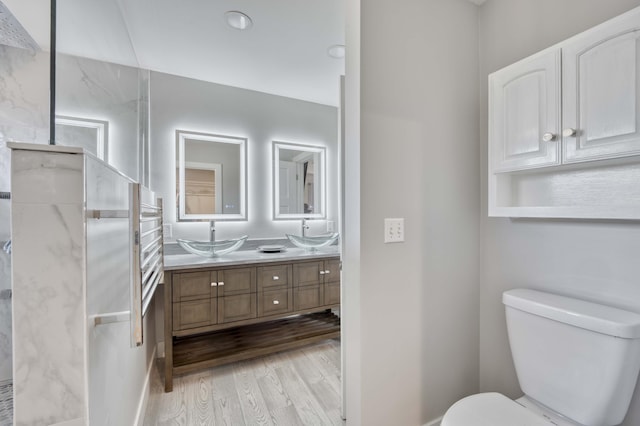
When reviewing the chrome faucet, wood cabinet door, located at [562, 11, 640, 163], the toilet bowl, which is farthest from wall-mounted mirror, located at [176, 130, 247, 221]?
wood cabinet door, located at [562, 11, 640, 163]

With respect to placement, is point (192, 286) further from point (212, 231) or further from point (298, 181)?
point (298, 181)

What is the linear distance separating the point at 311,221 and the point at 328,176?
1.72ft

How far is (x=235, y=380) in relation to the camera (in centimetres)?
197

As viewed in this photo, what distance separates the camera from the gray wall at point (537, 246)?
1058mm

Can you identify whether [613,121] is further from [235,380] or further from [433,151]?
[235,380]

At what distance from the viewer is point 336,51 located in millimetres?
1996

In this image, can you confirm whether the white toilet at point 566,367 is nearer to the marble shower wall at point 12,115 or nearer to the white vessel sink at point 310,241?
the white vessel sink at point 310,241

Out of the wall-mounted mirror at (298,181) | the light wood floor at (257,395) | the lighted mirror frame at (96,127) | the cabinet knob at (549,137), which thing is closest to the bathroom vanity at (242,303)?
the light wood floor at (257,395)

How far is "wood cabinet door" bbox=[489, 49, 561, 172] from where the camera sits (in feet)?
3.59

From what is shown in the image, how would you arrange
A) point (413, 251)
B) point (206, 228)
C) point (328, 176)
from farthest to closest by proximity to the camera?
1. point (328, 176)
2. point (206, 228)
3. point (413, 251)

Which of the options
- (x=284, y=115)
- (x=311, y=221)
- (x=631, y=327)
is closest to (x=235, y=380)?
(x=311, y=221)

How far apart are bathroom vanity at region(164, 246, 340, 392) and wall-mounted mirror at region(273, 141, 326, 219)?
532 mm

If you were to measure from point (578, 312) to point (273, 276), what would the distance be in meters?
1.75

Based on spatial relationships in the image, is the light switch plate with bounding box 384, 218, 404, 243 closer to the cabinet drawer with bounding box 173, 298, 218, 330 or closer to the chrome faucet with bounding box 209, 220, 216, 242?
the cabinet drawer with bounding box 173, 298, 218, 330
